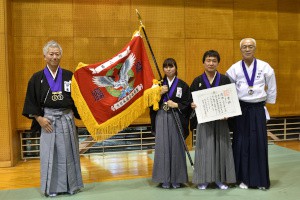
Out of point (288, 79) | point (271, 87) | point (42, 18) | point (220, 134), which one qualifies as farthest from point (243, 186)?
point (42, 18)

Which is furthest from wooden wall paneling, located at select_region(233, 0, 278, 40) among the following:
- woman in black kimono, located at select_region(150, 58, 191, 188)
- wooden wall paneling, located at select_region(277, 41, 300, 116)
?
woman in black kimono, located at select_region(150, 58, 191, 188)

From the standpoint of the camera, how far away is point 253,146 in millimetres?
3678

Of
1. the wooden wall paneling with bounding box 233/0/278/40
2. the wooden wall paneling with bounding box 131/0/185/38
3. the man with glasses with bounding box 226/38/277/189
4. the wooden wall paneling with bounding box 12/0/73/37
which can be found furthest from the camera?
the wooden wall paneling with bounding box 233/0/278/40

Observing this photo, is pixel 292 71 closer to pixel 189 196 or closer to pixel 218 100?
pixel 218 100

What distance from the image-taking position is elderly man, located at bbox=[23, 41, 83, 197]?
3521 millimetres

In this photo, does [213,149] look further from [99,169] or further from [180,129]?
[99,169]

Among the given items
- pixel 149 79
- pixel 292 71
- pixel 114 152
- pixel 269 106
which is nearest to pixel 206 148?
pixel 149 79

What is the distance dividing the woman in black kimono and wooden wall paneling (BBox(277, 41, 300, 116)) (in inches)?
136

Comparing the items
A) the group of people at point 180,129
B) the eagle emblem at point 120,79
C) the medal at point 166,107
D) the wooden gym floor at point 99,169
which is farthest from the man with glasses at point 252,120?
the wooden gym floor at point 99,169

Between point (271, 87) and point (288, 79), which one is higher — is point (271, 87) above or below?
below

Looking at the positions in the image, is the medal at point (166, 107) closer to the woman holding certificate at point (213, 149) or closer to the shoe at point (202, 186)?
the woman holding certificate at point (213, 149)

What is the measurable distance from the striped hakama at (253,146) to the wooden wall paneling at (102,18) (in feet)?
9.13

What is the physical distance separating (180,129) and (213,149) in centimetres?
42

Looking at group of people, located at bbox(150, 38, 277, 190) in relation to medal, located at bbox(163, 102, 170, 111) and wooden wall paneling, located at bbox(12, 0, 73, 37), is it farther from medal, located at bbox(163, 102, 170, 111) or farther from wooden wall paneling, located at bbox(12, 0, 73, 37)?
wooden wall paneling, located at bbox(12, 0, 73, 37)
